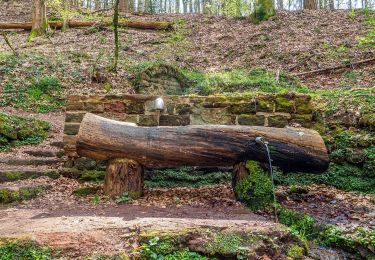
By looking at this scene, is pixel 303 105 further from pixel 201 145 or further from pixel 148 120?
pixel 148 120

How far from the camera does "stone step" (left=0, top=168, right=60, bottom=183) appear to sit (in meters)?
4.86

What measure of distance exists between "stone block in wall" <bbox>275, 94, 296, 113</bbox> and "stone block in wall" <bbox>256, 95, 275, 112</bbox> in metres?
0.07

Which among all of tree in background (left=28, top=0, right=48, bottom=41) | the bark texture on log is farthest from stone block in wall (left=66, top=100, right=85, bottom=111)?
the bark texture on log

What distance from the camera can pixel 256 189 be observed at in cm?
409

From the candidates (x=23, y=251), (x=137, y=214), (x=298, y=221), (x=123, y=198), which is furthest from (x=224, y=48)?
(x=23, y=251)

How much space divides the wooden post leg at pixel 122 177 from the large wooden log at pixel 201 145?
10cm

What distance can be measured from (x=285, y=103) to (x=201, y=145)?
1.83m

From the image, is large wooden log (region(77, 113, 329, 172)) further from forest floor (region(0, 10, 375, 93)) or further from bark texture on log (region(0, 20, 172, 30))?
bark texture on log (region(0, 20, 172, 30))

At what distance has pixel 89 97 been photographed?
5.31 metres

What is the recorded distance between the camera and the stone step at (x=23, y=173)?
15.9 feet

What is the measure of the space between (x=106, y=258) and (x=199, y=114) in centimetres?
316

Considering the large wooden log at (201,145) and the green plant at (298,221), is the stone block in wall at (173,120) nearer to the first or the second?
the large wooden log at (201,145)

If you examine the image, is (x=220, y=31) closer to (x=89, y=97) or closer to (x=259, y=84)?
(x=259, y=84)

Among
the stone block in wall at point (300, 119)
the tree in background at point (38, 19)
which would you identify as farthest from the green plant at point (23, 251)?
the tree in background at point (38, 19)
